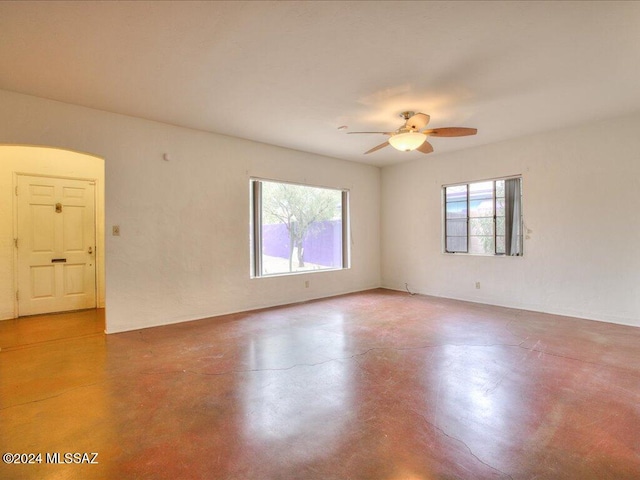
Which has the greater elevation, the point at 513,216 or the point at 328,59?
the point at 328,59

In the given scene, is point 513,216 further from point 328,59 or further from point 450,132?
point 328,59

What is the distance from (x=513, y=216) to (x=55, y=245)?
7409 millimetres

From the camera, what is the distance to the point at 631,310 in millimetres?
4117

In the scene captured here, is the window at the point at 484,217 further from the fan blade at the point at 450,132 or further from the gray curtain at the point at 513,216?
the fan blade at the point at 450,132

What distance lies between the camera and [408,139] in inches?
140

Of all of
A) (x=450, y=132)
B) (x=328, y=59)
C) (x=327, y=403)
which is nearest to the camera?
(x=327, y=403)

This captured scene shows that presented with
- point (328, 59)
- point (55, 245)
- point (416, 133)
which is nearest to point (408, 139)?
point (416, 133)

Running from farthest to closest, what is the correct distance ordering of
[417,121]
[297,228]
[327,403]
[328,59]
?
[297,228] < [417,121] < [328,59] < [327,403]

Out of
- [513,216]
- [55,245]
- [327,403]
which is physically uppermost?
Answer: [513,216]

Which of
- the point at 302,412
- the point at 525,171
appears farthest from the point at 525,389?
the point at 525,171

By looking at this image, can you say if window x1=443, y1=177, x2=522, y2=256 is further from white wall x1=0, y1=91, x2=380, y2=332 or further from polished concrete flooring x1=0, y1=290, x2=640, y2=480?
white wall x1=0, y1=91, x2=380, y2=332

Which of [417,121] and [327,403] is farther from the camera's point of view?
[417,121]

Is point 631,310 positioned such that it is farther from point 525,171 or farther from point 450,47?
point 450,47

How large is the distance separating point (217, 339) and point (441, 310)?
3.38 m
